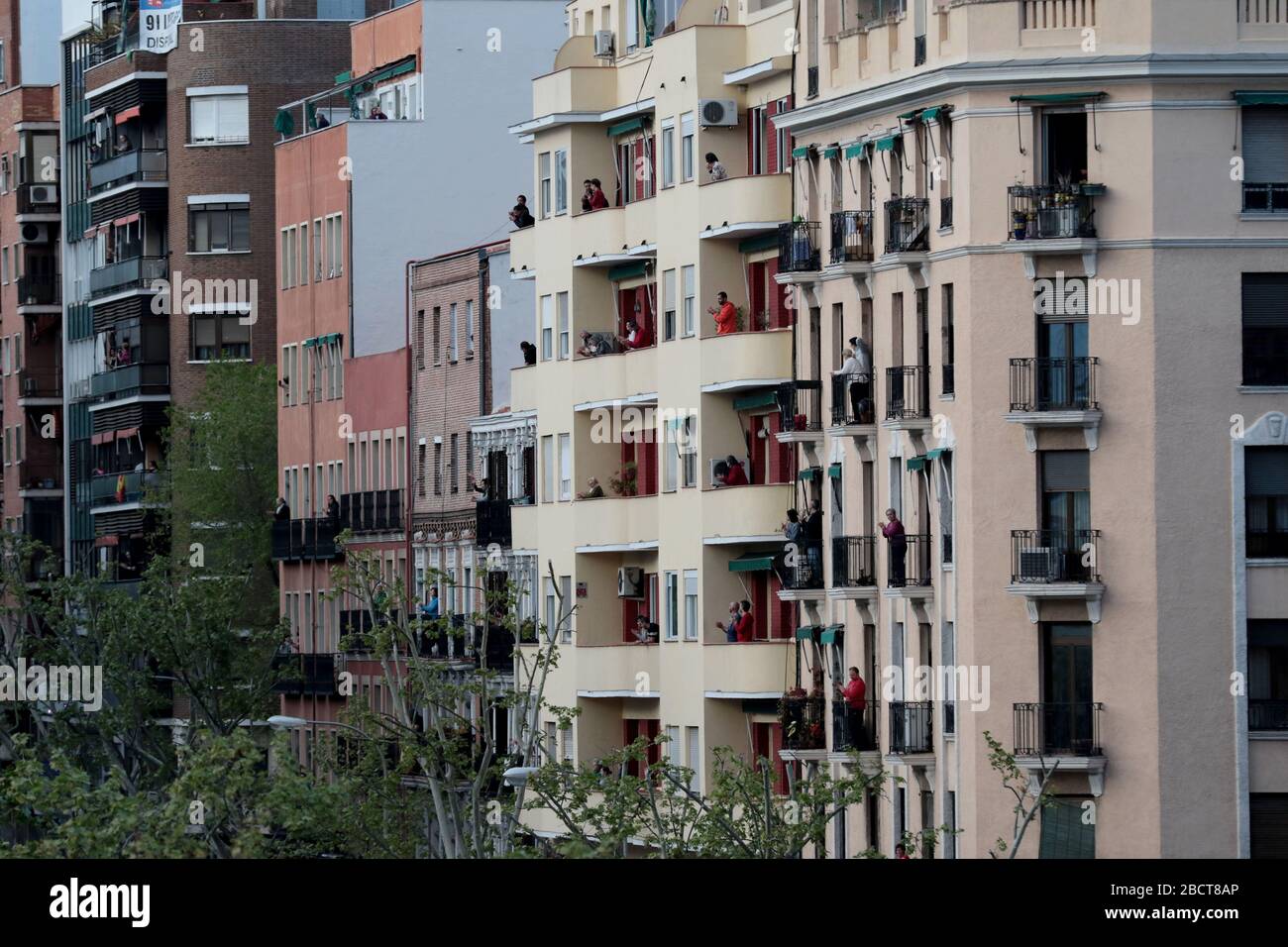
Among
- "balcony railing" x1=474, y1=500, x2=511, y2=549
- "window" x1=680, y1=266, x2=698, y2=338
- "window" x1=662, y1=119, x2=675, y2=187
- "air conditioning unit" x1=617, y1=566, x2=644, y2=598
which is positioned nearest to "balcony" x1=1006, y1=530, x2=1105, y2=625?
→ "window" x1=680, y1=266, x2=698, y2=338

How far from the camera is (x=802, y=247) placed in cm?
7719

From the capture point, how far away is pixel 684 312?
8644 cm

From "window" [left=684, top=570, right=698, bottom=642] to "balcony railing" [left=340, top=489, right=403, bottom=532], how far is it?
3126 centimetres

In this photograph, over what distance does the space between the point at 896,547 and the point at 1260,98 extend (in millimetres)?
11381

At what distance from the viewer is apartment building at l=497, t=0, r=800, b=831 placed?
82.6m

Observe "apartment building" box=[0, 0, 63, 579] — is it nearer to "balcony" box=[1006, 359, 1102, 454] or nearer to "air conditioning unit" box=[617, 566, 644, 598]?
"air conditioning unit" box=[617, 566, 644, 598]

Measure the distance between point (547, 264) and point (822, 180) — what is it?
18663mm

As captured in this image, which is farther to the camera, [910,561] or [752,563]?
[752,563]

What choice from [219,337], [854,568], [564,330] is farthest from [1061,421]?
[219,337]

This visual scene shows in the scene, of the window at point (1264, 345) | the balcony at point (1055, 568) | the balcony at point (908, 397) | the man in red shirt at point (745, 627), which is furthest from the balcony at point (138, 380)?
the window at point (1264, 345)

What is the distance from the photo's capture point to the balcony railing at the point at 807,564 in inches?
3034

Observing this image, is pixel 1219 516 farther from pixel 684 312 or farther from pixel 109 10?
pixel 109 10

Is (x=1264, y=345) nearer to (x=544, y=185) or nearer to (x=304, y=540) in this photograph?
(x=544, y=185)
